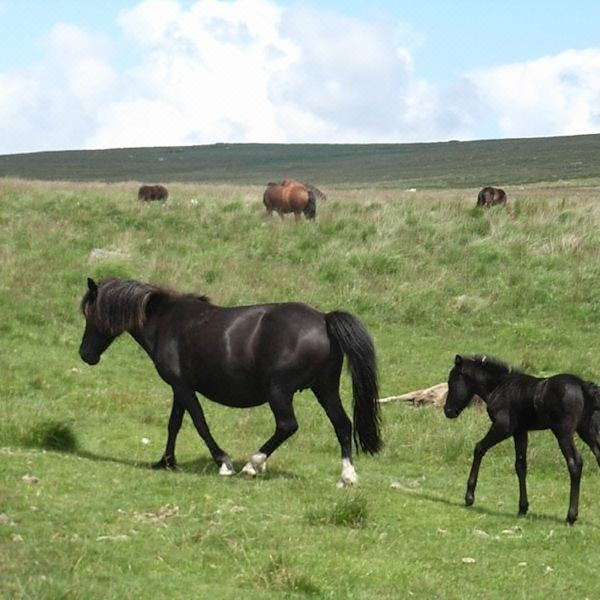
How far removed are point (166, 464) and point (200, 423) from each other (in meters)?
0.58

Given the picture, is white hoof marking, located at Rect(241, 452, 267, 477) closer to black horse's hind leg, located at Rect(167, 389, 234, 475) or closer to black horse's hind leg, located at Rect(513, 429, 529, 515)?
black horse's hind leg, located at Rect(167, 389, 234, 475)

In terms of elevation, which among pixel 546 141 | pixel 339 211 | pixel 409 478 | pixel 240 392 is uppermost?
pixel 546 141

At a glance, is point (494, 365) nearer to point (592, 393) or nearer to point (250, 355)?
point (592, 393)

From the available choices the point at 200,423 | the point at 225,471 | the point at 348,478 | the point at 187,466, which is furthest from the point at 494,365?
the point at 187,466

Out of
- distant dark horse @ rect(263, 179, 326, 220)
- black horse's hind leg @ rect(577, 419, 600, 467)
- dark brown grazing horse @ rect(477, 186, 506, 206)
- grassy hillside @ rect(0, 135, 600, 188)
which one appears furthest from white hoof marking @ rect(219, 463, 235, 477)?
grassy hillside @ rect(0, 135, 600, 188)

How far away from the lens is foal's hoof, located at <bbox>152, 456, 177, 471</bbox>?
11.7m

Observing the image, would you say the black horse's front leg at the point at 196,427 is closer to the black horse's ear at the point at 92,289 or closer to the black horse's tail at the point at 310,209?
the black horse's ear at the point at 92,289

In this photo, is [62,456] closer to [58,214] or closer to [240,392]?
[240,392]

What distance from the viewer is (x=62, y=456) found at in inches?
456

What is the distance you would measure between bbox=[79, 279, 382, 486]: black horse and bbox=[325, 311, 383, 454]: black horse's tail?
1 centimetres

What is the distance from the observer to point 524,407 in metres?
10.5

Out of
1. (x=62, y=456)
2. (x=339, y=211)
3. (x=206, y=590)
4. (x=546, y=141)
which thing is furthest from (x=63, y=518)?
(x=546, y=141)

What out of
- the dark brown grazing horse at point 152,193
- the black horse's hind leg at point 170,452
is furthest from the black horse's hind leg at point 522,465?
the dark brown grazing horse at point 152,193

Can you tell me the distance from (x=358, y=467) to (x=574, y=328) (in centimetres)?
988
